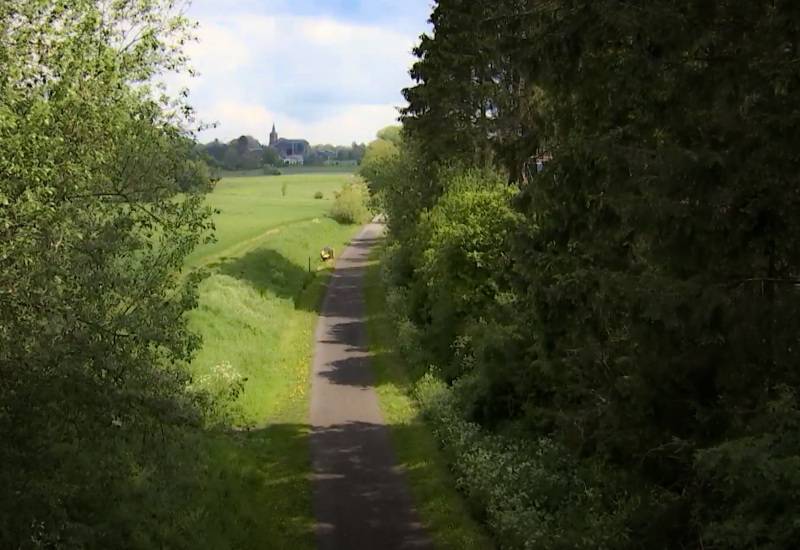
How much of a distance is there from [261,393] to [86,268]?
13771mm

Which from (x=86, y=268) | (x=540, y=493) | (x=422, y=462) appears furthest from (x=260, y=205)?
(x=86, y=268)

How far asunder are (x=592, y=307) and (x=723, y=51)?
10.2ft

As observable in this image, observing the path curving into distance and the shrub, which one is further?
the path curving into distance

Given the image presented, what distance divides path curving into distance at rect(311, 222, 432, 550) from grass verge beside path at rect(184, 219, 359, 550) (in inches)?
13.9

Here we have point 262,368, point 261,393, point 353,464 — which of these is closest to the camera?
point 353,464

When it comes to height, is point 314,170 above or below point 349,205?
above

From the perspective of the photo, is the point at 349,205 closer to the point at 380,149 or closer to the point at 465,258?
the point at 380,149

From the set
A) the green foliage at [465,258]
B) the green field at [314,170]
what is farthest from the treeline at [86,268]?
the green field at [314,170]

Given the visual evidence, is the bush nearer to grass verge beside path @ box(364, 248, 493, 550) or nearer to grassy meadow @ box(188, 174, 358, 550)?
grassy meadow @ box(188, 174, 358, 550)

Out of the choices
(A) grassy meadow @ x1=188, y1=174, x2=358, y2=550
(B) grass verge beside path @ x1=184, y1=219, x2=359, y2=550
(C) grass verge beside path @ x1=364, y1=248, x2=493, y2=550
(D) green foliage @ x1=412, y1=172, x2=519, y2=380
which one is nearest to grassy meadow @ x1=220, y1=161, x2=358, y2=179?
(A) grassy meadow @ x1=188, y1=174, x2=358, y2=550

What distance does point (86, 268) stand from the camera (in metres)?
8.92

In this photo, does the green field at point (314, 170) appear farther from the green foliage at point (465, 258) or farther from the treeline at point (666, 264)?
the treeline at point (666, 264)

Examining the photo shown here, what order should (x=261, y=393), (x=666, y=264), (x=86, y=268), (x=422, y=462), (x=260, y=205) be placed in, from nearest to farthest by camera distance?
(x=666, y=264)
(x=86, y=268)
(x=422, y=462)
(x=261, y=393)
(x=260, y=205)

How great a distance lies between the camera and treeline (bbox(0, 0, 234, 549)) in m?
7.90
